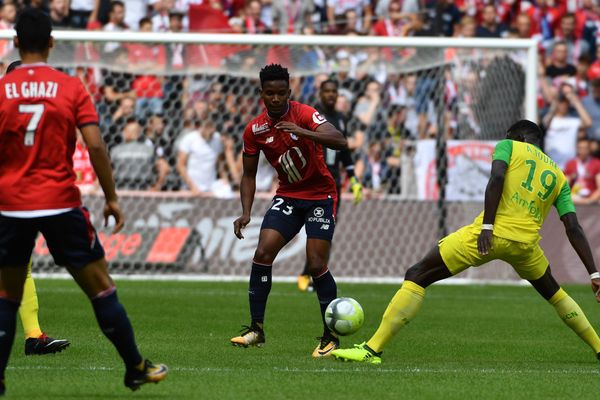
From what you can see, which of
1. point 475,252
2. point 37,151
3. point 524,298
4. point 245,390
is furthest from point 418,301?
point 524,298

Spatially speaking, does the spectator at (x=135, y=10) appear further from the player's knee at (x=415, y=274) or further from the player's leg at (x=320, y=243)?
the player's knee at (x=415, y=274)

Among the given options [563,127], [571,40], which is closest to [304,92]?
[563,127]

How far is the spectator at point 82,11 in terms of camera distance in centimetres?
2030

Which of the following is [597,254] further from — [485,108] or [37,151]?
[37,151]

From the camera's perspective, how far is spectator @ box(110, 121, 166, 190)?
18141 millimetres

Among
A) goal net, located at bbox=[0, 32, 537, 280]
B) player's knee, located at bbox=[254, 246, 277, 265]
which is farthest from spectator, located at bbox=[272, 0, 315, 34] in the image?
player's knee, located at bbox=[254, 246, 277, 265]

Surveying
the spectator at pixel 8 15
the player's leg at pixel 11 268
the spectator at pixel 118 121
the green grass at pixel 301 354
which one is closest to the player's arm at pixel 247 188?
the green grass at pixel 301 354

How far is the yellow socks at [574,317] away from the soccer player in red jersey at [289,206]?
1.83 metres

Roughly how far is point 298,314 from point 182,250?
4.99m

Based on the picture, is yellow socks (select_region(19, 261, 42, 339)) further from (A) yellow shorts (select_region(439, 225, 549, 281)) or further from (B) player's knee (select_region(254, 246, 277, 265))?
(A) yellow shorts (select_region(439, 225, 549, 281))

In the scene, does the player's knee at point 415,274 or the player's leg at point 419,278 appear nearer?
the player's leg at point 419,278

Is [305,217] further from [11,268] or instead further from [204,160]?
[204,160]

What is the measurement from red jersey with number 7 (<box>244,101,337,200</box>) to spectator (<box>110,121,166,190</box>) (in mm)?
8383

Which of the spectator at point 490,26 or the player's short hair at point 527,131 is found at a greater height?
the player's short hair at point 527,131
